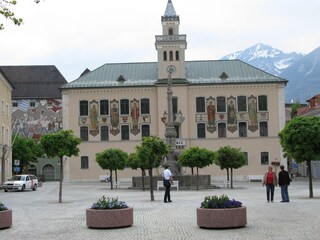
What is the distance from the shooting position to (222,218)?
1416 cm

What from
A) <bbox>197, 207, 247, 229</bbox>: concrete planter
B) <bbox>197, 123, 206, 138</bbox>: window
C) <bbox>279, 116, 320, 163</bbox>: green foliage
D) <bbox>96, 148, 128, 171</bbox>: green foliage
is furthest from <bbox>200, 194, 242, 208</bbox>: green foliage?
<bbox>197, 123, 206, 138</bbox>: window

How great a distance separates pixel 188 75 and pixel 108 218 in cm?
5461

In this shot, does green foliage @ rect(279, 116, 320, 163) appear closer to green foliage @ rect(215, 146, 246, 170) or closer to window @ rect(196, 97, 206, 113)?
green foliage @ rect(215, 146, 246, 170)

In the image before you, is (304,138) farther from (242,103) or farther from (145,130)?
(145,130)

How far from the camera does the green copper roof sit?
219 ft

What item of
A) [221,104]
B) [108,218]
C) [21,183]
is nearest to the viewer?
[108,218]

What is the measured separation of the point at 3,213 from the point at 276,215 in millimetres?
8207

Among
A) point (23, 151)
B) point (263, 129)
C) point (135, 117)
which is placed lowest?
point (23, 151)

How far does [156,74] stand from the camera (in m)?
68.8

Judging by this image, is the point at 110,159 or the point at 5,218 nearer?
the point at 5,218

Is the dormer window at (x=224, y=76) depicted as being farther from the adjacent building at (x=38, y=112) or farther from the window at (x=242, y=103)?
the adjacent building at (x=38, y=112)

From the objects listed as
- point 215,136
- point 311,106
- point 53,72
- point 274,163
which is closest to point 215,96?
point 215,136

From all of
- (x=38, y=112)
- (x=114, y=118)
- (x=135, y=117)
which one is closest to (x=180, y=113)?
(x=135, y=117)

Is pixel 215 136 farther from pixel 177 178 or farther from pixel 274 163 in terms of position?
pixel 177 178
